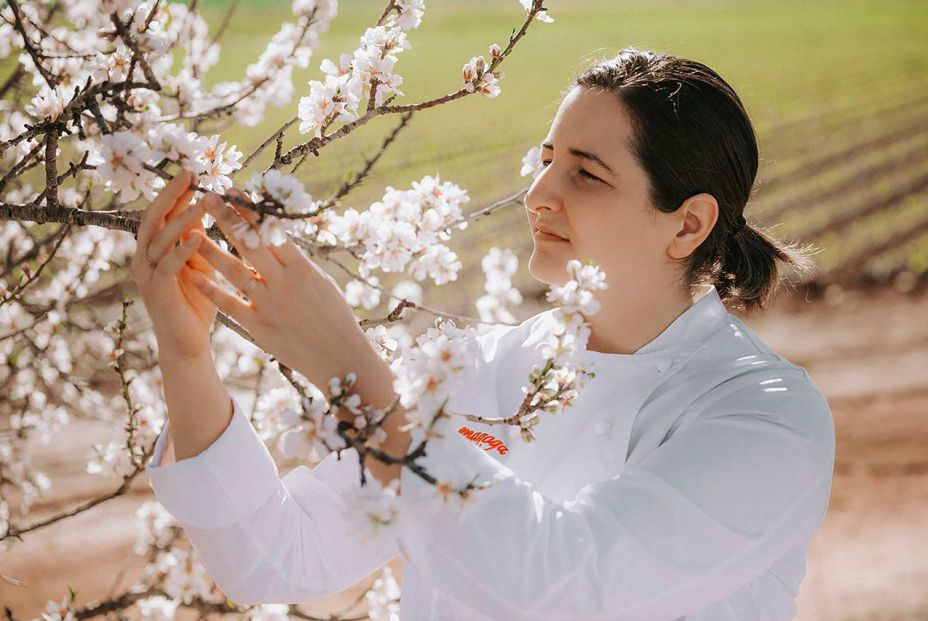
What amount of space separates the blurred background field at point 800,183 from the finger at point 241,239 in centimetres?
74

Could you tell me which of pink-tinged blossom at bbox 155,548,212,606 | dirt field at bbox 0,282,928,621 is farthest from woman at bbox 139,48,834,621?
dirt field at bbox 0,282,928,621

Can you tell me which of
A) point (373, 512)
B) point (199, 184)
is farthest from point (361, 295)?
point (373, 512)

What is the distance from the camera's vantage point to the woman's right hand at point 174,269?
33.9 inches

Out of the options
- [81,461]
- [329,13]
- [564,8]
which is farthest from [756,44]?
[329,13]

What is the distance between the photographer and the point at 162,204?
0.87 metres

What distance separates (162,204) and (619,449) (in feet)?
2.38

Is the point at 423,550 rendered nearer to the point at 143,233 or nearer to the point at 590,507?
the point at 590,507

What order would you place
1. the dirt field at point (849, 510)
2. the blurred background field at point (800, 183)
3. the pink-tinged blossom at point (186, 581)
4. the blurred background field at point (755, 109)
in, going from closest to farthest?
the pink-tinged blossom at point (186, 581)
the dirt field at point (849, 510)
the blurred background field at point (800, 183)
the blurred background field at point (755, 109)

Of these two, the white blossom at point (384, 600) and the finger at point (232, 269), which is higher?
the finger at point (232, 269)

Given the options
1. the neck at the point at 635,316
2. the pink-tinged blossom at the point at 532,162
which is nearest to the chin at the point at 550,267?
the neck at the point at 635,316

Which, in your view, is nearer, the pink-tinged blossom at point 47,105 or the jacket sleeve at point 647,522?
the jacket sleeve at point 647,522

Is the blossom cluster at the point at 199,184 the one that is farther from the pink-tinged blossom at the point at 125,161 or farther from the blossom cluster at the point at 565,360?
the blossom cluster at the point at 565,360

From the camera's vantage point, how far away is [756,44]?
716 inches

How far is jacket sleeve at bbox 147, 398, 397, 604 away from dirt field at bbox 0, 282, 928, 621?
2.40 m
